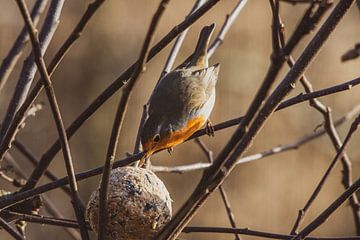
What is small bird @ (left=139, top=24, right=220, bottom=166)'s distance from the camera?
7.13 feet

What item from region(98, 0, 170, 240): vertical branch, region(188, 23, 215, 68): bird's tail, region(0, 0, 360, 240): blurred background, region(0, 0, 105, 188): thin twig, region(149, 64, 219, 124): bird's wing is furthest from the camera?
region(0, 0, 360, 240): blurred background

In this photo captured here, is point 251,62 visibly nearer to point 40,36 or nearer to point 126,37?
point 126,37

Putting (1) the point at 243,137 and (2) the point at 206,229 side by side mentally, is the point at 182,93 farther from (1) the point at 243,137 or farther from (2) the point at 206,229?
(1) the point at 243,137

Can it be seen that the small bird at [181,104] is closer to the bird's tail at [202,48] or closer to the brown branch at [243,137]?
the bird's tail at [202,48]

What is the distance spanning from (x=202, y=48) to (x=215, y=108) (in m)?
5.18

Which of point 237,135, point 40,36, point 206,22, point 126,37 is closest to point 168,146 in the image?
point 40,36

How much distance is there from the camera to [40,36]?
1904 mm

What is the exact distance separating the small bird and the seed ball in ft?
1.23

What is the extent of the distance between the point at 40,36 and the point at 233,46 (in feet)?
20.9

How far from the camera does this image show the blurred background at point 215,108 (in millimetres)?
7809

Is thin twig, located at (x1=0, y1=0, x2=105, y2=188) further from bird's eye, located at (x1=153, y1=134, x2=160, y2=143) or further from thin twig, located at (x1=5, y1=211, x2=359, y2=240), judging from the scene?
bird's eye, located at (x1=153, y1=134, x2=160, y2=143)

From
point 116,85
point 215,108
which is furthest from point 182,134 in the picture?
point 215,108

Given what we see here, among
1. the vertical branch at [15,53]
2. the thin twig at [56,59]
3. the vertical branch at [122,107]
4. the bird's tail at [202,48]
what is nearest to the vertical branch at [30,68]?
the vertical branch at [15,53]

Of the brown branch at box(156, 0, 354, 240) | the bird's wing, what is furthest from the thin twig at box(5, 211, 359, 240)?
the bird's wing
